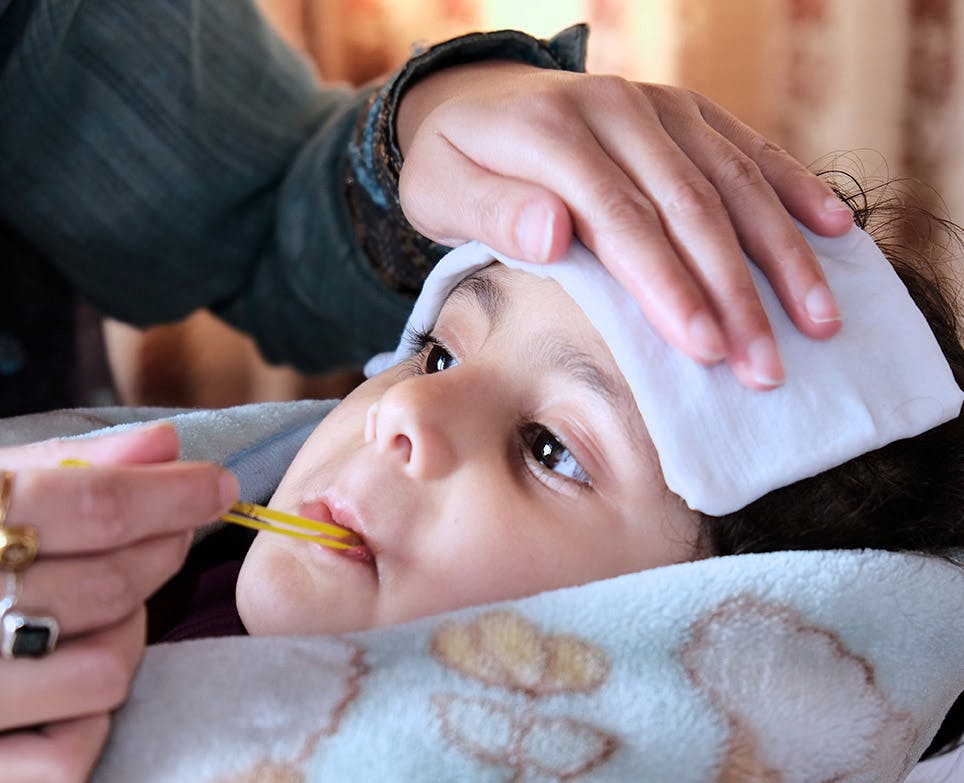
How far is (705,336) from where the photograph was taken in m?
0.62

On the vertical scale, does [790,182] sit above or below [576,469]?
above

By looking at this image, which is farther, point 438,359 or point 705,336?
point 438,359

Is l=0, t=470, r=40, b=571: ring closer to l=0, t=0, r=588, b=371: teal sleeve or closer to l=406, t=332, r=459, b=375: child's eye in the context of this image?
l=406, t=332, r=459, b=375: child's eye

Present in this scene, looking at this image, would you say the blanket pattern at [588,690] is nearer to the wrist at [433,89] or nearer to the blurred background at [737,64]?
the wrist at [433,89]

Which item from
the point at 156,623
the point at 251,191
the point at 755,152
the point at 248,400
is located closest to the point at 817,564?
the point at 755,152

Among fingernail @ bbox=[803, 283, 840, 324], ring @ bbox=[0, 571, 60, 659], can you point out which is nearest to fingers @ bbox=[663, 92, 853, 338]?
fingernail @ bbox=[803, 283, 840, 324]

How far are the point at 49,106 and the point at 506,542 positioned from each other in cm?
74

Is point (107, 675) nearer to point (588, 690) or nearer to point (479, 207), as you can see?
point (588, 690)

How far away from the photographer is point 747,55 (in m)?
2.19

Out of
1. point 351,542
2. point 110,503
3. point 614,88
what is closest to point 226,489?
point 110,503

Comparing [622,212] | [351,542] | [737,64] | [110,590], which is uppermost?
[622,212]

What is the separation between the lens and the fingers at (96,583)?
477 mm

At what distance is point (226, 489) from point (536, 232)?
26 centimetres

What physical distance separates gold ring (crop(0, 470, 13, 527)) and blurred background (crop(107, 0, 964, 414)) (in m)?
1.63
